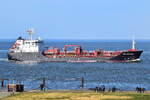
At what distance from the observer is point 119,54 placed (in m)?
154

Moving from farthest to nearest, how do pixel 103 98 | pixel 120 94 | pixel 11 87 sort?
pixel 11 87, pixel 120 94, pixel 103 98

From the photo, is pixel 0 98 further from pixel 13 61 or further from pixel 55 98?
pixel 13 61

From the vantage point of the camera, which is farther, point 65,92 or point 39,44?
point 39,44

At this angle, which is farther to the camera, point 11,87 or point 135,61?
point 135,61

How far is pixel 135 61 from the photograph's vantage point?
6147 inches

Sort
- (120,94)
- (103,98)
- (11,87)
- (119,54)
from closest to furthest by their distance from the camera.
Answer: (103,98)
(120,94)
(11,87)
(119,54)

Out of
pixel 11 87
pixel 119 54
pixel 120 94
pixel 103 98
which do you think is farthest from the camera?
pixel 119 54

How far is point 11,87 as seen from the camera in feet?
187

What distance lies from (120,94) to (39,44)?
10309 cm

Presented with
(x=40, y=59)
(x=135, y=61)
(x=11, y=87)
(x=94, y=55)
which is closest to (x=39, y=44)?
(x=40, y=59)

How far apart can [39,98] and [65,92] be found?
20.4 ft

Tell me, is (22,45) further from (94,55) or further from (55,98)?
(55,98)

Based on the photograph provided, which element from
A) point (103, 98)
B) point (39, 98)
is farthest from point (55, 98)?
point (103, 98)

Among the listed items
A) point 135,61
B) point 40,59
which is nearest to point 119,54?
point 135,61
